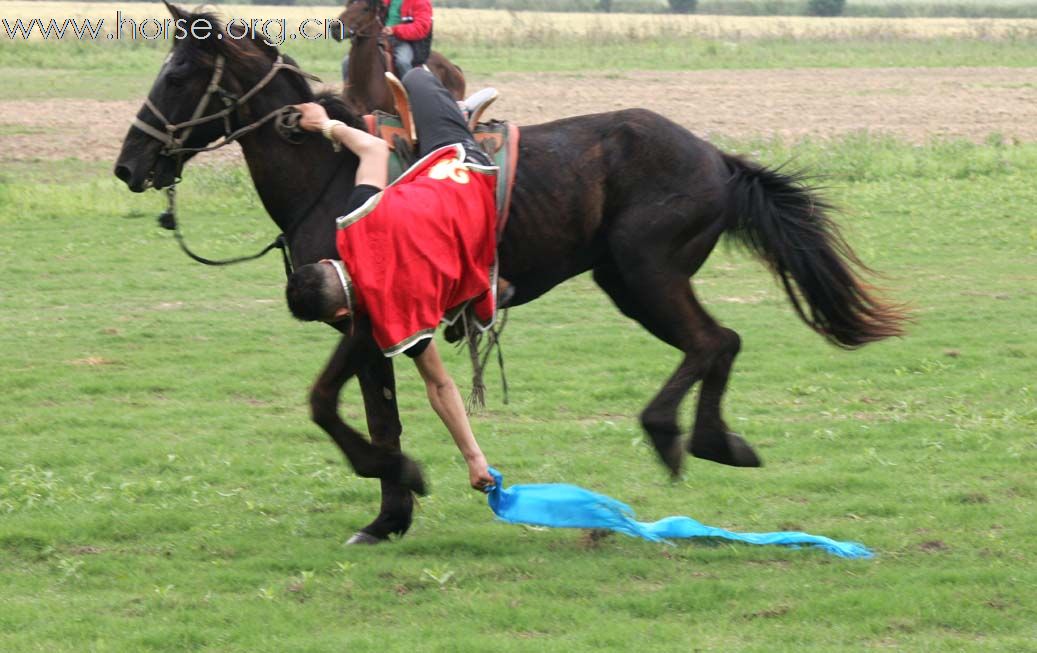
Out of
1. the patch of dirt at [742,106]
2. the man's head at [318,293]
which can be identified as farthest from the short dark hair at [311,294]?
the patch of dirt at [742,106]

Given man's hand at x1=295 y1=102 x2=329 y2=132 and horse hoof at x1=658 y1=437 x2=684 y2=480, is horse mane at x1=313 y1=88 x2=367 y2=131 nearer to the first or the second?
man's hand at x1=295 y1=102 x2=329 y2=132

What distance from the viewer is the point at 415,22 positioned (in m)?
9.02

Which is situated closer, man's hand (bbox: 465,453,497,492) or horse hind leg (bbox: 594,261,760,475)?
man's hand (bbox: 465,453,497,492)

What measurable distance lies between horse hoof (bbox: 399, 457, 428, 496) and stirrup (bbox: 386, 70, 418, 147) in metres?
1.36

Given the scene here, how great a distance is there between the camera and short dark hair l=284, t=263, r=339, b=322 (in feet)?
16.8

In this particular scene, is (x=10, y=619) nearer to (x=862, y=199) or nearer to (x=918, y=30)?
(x=862, y=199)

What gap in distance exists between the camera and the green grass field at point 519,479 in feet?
15.8

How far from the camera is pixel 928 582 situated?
200 inches

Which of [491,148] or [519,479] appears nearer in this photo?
[491,148]

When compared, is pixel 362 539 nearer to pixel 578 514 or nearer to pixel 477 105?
pixel 578 514

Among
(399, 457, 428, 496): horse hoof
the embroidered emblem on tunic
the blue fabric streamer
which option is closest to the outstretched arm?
the embroidered emblem on tunic

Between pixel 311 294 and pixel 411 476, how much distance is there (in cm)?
91

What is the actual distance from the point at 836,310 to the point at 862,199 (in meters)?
9.29

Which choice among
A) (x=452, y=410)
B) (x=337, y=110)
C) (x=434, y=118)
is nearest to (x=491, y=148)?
(x=434, y=118)
